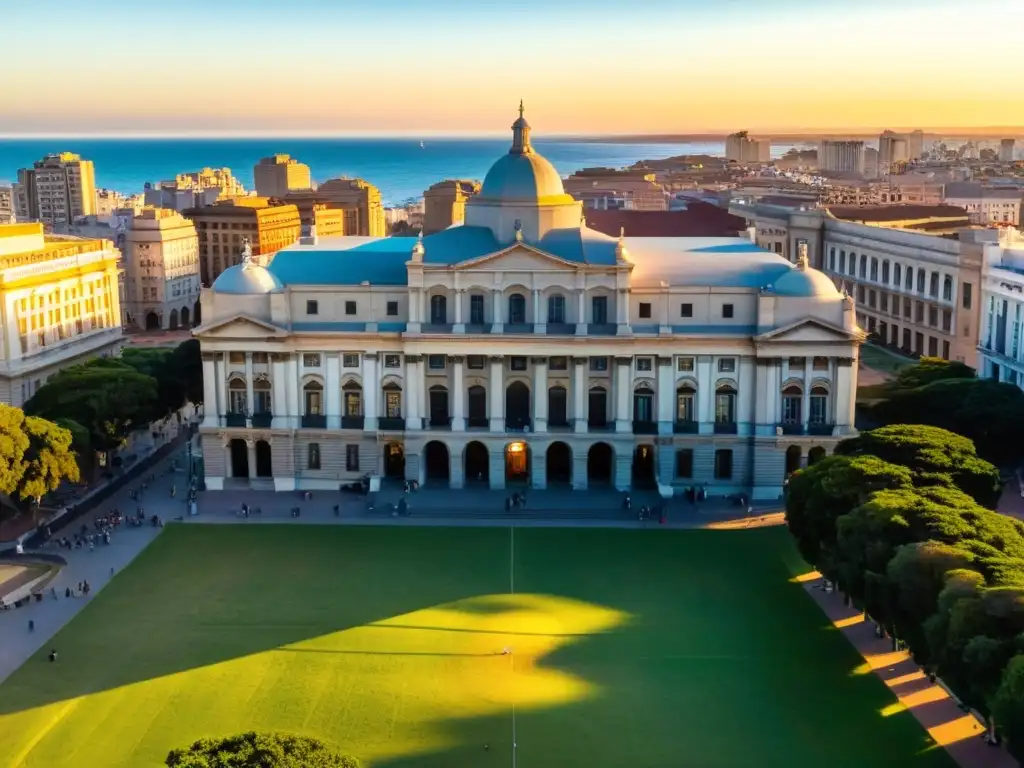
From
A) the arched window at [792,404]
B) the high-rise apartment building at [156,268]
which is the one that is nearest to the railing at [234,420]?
the arched window at [792,404]

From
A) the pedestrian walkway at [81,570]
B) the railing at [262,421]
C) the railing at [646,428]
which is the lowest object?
the pedestrian walkway at [81,570]

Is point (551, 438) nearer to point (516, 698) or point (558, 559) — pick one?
point (558, 559)

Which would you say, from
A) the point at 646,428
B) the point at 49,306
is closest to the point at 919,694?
the point at 646,428

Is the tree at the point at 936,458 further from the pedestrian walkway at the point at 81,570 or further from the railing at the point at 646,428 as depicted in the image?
the pedestrian walkway at the point at 81,570

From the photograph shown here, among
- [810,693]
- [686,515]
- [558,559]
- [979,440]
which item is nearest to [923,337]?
[979,440]

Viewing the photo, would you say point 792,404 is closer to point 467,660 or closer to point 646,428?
point 646,428

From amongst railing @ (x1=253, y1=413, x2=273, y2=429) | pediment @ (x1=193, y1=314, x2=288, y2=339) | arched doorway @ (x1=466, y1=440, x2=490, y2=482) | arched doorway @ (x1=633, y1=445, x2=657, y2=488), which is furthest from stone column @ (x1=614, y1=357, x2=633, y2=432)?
railing @ (x1=253, y1=413, x2=273, y2=429)
